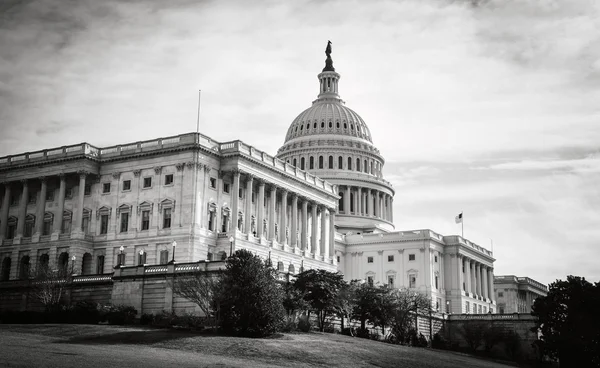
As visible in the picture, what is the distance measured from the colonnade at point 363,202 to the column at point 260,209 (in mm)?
57363

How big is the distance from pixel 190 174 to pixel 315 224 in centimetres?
2847

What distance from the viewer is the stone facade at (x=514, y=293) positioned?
166 metres

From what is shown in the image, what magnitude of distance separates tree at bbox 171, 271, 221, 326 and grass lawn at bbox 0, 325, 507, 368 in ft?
16.8

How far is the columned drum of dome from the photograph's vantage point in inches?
6211

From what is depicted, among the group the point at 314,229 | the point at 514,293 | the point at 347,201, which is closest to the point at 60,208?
the point at 314,229

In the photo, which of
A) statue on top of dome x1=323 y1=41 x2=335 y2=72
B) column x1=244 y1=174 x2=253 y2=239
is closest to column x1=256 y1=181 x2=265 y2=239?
column x1=244 y1=174 x2=253 y2=239

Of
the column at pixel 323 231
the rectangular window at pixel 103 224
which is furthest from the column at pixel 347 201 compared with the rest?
the rectangular window at pixel 103 224

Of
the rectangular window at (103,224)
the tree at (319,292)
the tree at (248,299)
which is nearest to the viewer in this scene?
the tree at (248,299)

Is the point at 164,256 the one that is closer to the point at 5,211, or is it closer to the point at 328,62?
the point at 5,211

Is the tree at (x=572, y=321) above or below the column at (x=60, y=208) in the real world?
below

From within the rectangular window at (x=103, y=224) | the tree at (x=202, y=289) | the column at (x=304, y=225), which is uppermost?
the column at (x=304, y=225)

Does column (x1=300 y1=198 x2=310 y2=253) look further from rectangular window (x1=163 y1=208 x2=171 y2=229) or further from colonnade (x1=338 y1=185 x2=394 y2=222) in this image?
colonnade (x1=338 y1=185 x2=394 y2=222)

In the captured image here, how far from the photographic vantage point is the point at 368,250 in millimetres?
139375

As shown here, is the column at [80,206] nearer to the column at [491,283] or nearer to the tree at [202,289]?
the tree at [202,289]
